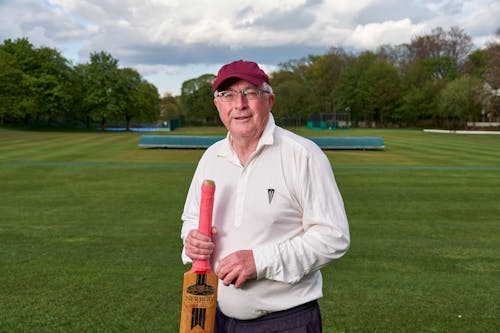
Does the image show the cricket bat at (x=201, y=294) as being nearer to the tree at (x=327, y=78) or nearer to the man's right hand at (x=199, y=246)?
the man's right hand at (x=199, y=246)

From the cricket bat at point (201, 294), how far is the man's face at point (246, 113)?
360mm

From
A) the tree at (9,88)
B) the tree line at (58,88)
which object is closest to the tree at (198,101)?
the tree line at (58,88)

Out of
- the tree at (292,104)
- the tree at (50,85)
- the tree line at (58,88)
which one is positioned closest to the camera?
the tree line at (58,88)

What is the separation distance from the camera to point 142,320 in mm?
5098

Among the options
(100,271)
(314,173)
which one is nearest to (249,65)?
(314,173)

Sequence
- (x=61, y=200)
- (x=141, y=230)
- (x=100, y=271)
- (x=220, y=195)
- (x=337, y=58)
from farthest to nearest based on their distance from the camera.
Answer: (x=337, y=58)
(x=61, y=200)
(x=141, y=230)
(x=100, y=271)
(x=220, y=195)

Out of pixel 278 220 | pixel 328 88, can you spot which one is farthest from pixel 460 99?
pixel 278 220

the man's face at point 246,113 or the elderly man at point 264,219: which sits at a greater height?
the man's face at point 246,113

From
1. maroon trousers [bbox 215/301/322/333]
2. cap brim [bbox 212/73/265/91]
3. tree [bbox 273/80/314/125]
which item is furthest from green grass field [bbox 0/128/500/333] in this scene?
tree [bbox 273/80/314/125]

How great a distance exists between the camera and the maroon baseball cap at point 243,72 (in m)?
2.41

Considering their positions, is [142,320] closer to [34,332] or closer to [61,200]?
[34,332]

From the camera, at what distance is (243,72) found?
7.91 ft

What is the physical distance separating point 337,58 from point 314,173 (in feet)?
397

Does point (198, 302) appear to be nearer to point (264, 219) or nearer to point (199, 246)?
point (199, 246)
